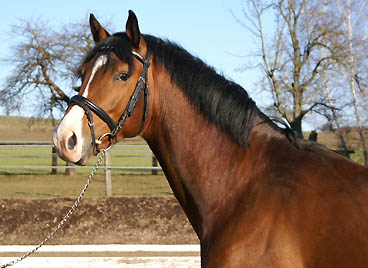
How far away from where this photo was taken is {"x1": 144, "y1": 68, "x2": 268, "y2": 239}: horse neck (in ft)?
8.38

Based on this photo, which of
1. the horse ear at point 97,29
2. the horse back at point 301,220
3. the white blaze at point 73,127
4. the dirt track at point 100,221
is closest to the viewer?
the horse back at point 301,220

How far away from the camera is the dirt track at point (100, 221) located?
24.5ft

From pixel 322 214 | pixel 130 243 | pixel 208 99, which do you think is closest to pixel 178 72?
pixel 208 99

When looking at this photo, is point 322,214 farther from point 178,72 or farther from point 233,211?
point 178,72

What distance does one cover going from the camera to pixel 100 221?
27.1 ft

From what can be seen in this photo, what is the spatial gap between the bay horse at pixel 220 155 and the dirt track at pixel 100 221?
495cm

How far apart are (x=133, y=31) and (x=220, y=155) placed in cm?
95

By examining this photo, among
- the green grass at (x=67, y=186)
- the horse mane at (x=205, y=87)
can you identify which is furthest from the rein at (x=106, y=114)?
the green grass at (x=67, y=186)

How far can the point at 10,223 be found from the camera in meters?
8.09

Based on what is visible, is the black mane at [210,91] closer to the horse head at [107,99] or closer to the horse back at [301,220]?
the horse head at [107,99]

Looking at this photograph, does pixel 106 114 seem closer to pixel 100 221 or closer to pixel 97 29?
pixel 97 29

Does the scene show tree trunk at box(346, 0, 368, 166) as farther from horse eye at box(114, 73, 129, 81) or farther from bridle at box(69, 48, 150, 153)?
horse eye at box(114, 73, 129, 81)

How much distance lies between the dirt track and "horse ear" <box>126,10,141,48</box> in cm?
530

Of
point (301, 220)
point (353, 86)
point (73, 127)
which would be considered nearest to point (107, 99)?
point (73, 127)
